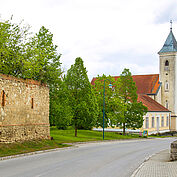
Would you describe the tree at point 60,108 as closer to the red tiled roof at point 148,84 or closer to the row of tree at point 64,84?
the row of tree at point 64,84

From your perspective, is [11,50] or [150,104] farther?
[150,104]

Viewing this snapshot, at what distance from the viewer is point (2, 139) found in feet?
75.7

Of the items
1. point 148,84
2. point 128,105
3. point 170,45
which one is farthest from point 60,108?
point 170,45

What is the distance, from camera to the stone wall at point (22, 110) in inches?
928

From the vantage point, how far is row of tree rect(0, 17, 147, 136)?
3005 centimetres

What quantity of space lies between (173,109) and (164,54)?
44.1 feet

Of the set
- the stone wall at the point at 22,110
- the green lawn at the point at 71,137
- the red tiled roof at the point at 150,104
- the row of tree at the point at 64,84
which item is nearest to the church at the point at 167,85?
the red tiled roof at the point at 150,104

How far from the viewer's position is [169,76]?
266ft

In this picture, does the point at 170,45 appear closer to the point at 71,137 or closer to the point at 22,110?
the point at 71,137

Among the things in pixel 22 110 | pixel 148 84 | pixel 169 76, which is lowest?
pixel 22 110

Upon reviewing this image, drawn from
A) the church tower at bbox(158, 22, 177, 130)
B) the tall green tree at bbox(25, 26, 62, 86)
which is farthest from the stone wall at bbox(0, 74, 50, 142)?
the church tower at bbox(158, 22, 177, 130)

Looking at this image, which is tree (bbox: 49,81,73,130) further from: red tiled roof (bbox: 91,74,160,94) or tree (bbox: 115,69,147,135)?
red tiled roof (bbox: 91,74,160,94)

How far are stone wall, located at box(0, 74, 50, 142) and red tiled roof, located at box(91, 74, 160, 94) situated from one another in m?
53.4

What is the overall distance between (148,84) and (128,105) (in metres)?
29.9
